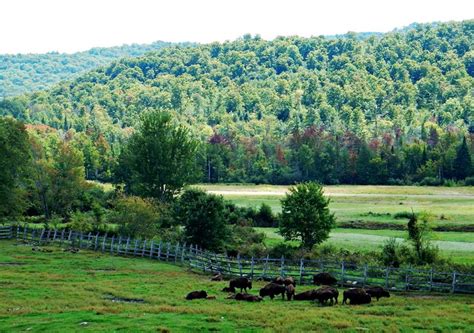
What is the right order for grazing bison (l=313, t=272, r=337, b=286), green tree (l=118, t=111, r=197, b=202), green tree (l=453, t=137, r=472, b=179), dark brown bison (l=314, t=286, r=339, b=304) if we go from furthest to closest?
green tree (l=453, t=137, r=472, b=179) < green tree (l=118, t=111, r=197, b=202) < grazing bison (l=313, t=272, r=337, b=286) < dark brown bison (l=314, t=286, r=339, b=304)

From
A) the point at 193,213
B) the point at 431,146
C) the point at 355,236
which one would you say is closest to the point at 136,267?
the point at 193,213

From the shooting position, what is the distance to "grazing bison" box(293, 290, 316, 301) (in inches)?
1497

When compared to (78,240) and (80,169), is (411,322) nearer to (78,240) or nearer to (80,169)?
(78,240)

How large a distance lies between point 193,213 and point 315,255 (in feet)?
40.3

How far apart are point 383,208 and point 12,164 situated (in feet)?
184

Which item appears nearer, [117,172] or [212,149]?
[117,172]

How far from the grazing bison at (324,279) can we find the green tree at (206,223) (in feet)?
65.4

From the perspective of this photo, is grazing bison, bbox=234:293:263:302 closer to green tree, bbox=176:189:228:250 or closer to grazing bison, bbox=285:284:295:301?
grazing bison, bbox=285:284:295:301

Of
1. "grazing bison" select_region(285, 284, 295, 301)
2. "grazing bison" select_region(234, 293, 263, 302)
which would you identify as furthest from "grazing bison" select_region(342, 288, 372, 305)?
"grazing bison" select_region(234, 293, 263, 302)

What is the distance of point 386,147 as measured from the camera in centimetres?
17325

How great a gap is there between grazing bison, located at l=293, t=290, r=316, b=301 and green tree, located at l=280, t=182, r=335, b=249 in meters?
24.9

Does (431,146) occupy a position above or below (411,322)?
above

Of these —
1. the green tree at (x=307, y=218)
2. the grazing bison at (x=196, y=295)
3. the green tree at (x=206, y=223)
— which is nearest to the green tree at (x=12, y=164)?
the green tree at (x=206, y=223)

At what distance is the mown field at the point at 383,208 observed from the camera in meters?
70.1
